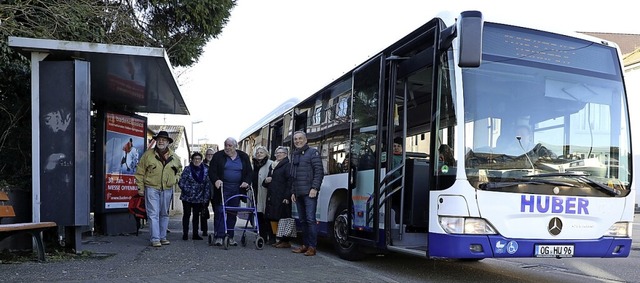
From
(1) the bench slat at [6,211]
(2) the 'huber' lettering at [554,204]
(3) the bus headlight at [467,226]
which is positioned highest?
(2) the 'huber' lettering at [554,204]

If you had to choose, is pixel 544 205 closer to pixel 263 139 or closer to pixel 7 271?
pixel 7 271

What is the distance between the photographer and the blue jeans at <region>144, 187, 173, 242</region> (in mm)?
9125

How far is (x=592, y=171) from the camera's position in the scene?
247 inches

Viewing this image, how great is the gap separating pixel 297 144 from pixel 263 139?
5.82m

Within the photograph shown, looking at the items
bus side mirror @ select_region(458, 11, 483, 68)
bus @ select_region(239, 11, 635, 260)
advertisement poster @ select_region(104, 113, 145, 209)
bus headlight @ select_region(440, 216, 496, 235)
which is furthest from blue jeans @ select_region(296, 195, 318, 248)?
advertisement poster @ select_region(104, 113, 145, 209)

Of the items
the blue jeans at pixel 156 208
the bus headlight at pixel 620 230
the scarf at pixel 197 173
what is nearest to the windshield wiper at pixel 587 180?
the bus headlight at pixel 620 230

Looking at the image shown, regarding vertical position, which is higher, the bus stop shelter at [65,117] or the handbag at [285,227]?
the bus stop shelter at [65,117]

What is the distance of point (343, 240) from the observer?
28.2ft

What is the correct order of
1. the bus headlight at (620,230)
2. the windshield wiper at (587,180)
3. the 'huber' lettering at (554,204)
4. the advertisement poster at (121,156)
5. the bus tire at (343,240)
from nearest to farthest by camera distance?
the 'huber' lettering at (554,204) < the windshield wiper at (587,180) < the bus headlight at (620,230) < the bus tire at (343,240) < the advertisement poster at (121,156)

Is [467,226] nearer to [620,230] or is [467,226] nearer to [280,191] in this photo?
[620,230]

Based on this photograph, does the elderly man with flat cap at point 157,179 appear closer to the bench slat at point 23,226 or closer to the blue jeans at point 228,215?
the blue jeans at point 228,215

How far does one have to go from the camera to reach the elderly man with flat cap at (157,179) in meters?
9.12

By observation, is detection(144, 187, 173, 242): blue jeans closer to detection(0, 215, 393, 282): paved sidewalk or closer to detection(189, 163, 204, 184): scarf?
detection(0, 215, 393, 282): paved sidewalk

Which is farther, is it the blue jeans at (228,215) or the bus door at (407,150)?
the blue jeans at (228,215)
